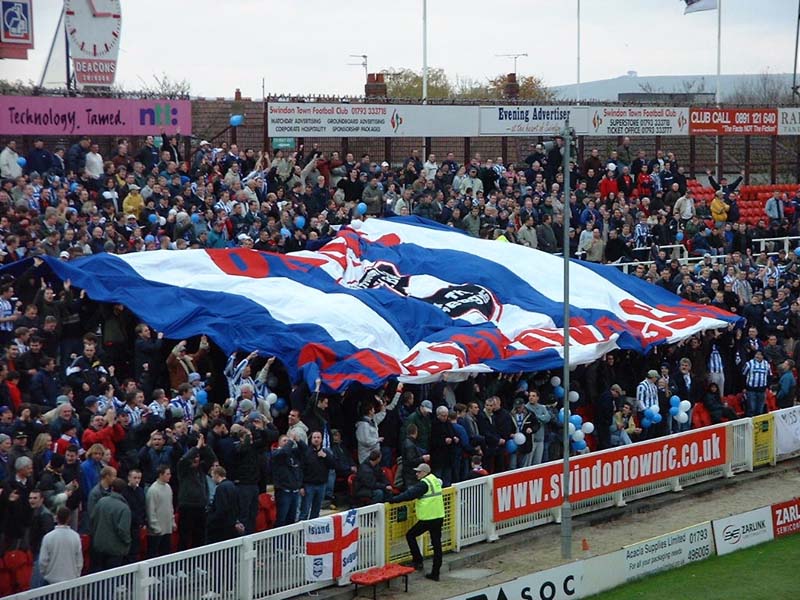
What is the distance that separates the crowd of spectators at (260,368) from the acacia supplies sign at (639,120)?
2.82 meters

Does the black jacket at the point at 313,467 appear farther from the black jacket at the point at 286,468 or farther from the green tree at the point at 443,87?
the green tree at the point at 443,87

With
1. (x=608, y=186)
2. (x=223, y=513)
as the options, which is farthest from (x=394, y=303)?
(x=608, y=186)

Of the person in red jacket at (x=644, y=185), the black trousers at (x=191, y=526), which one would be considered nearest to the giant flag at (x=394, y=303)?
the black trousers at (x=191, y=526)

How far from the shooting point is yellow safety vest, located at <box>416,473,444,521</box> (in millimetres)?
15734

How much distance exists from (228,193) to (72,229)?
3457 millimetres

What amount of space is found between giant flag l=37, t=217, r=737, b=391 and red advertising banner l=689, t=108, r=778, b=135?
11.6 meters

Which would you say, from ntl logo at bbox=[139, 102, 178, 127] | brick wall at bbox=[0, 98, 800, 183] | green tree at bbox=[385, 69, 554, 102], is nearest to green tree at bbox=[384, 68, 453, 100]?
green tree at bbox=[385, 69, 554, 102]

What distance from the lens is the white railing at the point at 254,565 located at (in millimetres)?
12859

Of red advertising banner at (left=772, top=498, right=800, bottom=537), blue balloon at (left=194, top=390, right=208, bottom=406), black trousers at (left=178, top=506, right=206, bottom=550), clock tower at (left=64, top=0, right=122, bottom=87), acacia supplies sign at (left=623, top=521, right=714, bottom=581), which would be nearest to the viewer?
black trousers at (left=178, top=506, right=206, bottom=550)

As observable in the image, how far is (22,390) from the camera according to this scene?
16.1m

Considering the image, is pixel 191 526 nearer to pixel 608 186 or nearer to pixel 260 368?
pixel 260 368

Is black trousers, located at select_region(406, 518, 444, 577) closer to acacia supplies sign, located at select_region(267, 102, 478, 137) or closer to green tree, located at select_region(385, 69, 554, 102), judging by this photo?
acacia supplies sign, located at select_region(267, 102, 478, 137)

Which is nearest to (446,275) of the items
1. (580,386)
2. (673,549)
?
(580,386)

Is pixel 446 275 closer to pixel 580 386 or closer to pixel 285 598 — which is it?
pixel 580 386
